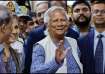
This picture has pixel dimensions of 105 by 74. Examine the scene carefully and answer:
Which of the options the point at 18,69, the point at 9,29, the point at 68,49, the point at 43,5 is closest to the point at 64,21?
the point at 68,49

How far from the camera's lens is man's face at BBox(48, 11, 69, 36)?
174 inches

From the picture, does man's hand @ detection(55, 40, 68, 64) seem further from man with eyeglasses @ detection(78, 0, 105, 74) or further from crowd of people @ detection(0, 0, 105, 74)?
man with eyeglasses @ detection(78, 0, 105, 74)

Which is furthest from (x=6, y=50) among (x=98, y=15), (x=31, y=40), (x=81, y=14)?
(x=81, y=14)

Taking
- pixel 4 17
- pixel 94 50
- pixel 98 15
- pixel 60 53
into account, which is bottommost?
pixel 94 50

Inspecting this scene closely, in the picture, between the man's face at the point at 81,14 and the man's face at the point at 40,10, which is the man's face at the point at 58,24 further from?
the man's face at the point at 40,10

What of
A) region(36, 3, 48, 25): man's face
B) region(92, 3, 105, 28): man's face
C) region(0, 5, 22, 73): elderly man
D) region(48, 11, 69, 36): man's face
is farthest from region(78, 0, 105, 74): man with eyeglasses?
region(36, 3, 48, 25): man's face

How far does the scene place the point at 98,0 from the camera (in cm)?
518

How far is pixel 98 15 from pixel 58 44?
889 mm

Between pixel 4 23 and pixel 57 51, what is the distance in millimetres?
754

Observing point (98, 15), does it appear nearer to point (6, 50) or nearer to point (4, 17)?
point (6, 50)

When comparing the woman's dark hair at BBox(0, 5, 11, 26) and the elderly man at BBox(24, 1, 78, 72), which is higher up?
the woman's dark hair at BBox(0, 5, 11, 26)

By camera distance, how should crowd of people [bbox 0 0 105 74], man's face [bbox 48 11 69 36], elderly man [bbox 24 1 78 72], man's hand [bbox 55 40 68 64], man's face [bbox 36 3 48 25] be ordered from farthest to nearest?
man's face [bbox 36 3 48 25]
elderly man [bbox 24 1 78 72]
man's face [bbox 48 11 69 36]
man's hand [bbox 55 40 68 64]
crowd of people [bbox 0 0 105 74]

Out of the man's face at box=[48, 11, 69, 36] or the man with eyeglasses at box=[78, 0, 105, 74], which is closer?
the man's face at box=[48, 11, 69, 36]

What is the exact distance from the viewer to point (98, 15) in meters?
4.91
